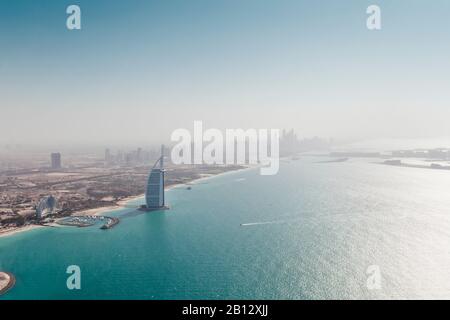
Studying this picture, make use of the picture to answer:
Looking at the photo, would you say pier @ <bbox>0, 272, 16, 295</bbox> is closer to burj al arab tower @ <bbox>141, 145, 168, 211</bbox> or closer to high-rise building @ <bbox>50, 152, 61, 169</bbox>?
burj al arab tower @ <bbox>141, 145, 168, 211</bbox>

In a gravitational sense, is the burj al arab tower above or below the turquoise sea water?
above

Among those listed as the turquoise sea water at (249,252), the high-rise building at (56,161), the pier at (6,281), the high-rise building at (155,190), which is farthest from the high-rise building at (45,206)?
the high-rise building at (56,161)

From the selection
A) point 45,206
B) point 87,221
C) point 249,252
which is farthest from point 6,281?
point 45,206

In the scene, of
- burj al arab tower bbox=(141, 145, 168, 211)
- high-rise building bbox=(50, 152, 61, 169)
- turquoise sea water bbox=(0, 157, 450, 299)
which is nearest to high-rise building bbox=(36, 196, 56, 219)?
turquoise sea water bbox=(0, 157, 450, 299)

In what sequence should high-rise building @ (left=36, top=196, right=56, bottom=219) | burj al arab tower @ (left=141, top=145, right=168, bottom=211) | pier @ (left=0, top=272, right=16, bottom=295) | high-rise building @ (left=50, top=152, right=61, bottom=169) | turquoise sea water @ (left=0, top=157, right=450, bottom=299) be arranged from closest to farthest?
turquoise sea water @ (left=0, top=157, right=450, bottom=299) < pier @ (left=0, top=272, right=16, bottom=295) < high-rise building @ (left=36, top=196, right=56, bottom=219) < burj al arab tower @ (left=141, top=145, right=168, bottom=211) < high-rise building @ (left=50, top=152, right=61, bottom=169)

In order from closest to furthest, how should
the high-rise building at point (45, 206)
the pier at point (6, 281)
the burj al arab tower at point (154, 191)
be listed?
1. the pier at point (6, 281)
2. the high-rise building at point (45, 206)
3. the burj al arab tower at point (154, 191)

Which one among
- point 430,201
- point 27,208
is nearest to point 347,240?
point 430,201

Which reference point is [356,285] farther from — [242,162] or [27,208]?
[242,162]

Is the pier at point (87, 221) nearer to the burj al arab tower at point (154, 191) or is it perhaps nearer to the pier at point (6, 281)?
the burj al arab tower at point (154, 191)

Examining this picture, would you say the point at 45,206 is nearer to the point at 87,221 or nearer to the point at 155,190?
the point at 87,221
